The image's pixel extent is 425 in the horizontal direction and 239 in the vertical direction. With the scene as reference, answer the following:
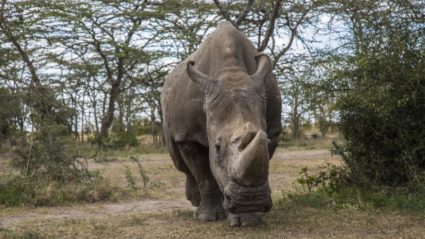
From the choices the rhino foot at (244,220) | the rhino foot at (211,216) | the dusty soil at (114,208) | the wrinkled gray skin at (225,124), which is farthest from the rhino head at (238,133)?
the dusty soil at (114,208)

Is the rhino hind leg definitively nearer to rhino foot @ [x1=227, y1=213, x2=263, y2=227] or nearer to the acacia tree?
rhino foot @ [x1=227, y1=213, x2=263, y2=227]

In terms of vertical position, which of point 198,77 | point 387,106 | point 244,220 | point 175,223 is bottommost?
point 175,223

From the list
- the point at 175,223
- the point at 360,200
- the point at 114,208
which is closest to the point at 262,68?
the point at 175,223

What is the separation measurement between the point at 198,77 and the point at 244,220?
150cm

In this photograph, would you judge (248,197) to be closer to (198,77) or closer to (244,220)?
Answer: (244,220)

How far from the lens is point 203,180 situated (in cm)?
796

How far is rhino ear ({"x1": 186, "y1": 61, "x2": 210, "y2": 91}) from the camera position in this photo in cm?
713

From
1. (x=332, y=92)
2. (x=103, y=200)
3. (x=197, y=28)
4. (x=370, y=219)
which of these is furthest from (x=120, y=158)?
(x=370, y=219)

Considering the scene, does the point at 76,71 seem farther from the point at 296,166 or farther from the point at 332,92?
the point at 332,92

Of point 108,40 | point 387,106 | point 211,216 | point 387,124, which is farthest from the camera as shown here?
point 108,40

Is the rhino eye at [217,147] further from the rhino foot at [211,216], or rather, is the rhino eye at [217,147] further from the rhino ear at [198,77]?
the rhino foot at [211,216]

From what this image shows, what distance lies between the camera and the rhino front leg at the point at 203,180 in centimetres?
781

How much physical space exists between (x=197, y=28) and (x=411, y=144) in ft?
54.0

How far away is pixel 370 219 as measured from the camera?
300 inches
